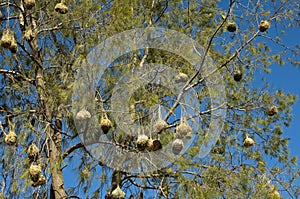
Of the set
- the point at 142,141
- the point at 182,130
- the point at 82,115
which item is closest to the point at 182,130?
the point at 182,130

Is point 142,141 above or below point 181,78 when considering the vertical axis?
below

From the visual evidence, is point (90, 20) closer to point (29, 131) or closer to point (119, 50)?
point (119, 50)

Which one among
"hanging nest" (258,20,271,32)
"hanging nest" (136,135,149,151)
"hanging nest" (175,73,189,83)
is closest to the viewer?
"hanging nest" (136,135,149,151)

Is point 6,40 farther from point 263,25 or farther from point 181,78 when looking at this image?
point 263,25

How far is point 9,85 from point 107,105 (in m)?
1.47

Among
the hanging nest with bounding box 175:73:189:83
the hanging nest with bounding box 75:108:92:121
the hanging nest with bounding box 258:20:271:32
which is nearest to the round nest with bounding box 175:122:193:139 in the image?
the hanging nest with bounding box 75:108:92:121

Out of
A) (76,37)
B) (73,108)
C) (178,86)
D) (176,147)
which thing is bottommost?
(176,147)

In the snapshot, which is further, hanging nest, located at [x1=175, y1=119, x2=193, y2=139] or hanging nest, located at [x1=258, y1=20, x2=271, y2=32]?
hanging nest, located at [x1=258, y1=20, x2=271, y2=32]

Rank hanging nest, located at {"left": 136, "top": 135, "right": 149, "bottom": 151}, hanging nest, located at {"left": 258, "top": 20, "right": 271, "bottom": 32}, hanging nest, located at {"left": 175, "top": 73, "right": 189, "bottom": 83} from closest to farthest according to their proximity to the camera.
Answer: hanging nest, located at {"left": 136, "top": 135, "right": 149, "bottom": 151} → hanging nest, located at {"left": 258, "top": 20, "right": 271, "bottom": 32} → hanging nest, located at {"left": 175, "top": 73, "right": 189, "bottom": 83}

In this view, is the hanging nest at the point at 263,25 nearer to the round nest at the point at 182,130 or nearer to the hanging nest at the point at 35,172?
the round nest at the point at 182,130

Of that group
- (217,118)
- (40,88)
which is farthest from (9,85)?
(217,118)

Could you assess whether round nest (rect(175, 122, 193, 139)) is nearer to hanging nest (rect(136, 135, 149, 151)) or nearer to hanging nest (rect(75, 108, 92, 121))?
hanging nest (rect(136, 135, 149, 151))

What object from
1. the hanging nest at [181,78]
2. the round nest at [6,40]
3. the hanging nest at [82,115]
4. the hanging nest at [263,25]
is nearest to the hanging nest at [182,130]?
the hanging nest at [82,115]

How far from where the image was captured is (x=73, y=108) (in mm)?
4938
